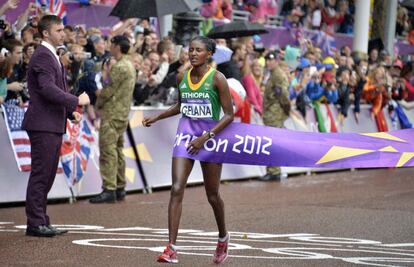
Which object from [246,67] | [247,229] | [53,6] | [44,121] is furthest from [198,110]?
[246,67]

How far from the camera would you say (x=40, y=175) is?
11672 millimetres

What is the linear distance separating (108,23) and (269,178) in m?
4.07

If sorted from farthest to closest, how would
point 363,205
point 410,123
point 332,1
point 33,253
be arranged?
point 332,1
point 410,123
point 363,205
point 33,253

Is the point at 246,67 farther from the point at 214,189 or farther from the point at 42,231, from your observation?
the point at 214,189

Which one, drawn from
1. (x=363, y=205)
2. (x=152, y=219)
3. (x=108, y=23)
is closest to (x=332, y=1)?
(x=108, y=23)

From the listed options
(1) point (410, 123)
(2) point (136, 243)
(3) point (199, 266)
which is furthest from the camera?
(1) point (410, 123)

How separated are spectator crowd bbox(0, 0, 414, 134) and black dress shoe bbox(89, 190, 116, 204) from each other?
1.29 metres

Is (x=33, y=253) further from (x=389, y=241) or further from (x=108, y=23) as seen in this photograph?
(x=108, y=23)

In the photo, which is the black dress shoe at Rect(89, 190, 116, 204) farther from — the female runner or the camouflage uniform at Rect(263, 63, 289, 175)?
the female runner

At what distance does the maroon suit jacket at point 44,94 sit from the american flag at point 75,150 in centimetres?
356

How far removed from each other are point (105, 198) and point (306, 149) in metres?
5.65

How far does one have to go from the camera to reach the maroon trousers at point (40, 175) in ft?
38.0

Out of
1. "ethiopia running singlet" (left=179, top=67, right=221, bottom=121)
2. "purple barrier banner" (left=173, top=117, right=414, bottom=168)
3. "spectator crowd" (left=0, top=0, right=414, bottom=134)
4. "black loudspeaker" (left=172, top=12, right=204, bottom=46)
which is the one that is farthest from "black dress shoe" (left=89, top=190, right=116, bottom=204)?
"ethiopia running singlet" (left=179, top=67, right=221, bottom=121)

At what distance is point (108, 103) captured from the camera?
15531 mm
